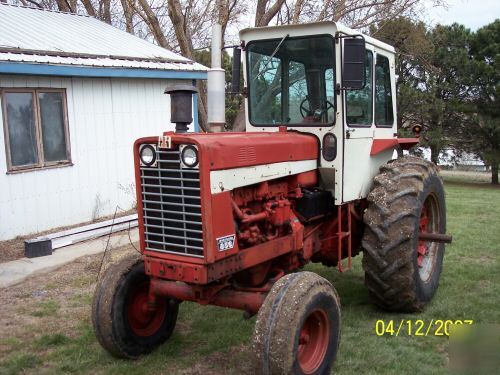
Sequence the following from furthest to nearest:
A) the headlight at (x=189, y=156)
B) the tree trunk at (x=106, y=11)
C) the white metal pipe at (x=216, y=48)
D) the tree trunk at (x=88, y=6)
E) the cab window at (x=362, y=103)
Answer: the tree trunk at (x=106, y=11), the tree trunk at (x=88, y=6), the white metal pipe at (x=216, y=48), the cab window at (x=362, y=103), the headlight at (x=189, y=156)

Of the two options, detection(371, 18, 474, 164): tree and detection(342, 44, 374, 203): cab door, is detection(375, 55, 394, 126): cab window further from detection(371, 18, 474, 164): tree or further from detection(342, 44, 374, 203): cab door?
detection(371, 18, 474, 164): tree

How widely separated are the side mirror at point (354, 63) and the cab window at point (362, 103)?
350 millimetres

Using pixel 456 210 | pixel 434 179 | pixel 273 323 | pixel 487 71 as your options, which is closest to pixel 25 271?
pixel 273 323

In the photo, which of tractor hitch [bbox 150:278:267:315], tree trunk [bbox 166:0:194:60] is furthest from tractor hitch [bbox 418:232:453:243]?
tree trunk [bbox 166:0:194:60]

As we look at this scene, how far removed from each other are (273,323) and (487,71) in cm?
1960

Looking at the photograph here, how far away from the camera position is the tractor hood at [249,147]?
11.6ft

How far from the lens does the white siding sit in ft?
26.7

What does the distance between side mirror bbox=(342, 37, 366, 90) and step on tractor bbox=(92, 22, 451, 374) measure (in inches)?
0.5

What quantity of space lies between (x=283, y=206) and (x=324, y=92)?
3.61ft

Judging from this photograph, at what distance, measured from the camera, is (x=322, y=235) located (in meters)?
4.99

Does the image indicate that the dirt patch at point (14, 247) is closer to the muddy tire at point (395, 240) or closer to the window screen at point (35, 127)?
the window screen at point (35, 127)

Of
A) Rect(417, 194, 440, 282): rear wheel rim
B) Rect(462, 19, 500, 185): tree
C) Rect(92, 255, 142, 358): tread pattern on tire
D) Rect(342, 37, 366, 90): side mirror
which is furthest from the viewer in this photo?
Rect(462, 19, 500, 185): tree

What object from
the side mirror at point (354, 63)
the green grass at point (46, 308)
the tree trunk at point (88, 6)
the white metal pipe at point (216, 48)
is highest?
the tree trunk at point (88, 6)

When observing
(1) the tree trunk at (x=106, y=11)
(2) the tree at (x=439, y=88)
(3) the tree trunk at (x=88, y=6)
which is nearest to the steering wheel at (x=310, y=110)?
(3) the tree trunk at (x=88, y=6)
